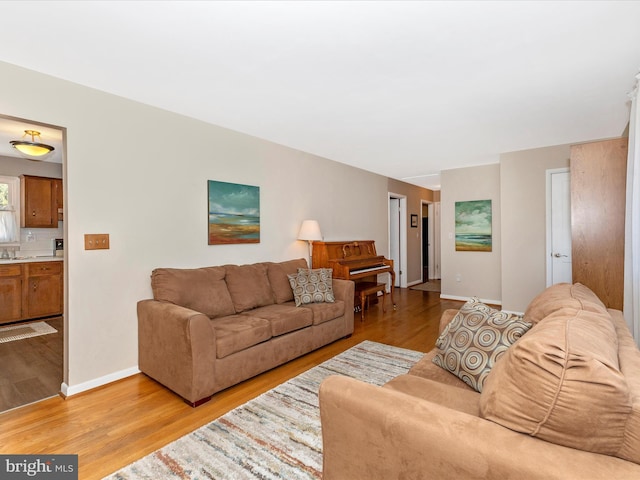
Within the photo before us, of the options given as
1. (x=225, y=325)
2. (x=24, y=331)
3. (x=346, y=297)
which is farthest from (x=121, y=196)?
(x=24, y=331)

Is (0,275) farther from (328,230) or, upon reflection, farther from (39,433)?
(328,230)

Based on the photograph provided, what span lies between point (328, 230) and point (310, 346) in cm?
225

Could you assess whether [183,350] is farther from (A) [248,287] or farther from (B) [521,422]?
(B) [521,422]

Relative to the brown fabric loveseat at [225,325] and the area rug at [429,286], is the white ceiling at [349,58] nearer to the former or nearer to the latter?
the brown fabric loveseat at [225,325]

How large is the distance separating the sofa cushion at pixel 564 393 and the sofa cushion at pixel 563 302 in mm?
555

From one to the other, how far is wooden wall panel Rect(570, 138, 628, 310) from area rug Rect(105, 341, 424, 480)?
7.56 feet

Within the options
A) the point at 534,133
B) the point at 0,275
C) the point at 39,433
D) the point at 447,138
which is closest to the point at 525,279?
the point at 534,133

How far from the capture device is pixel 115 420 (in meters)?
2.16

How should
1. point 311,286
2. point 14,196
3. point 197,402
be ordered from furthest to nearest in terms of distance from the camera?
1. point 14,196
2. point 311,286
3. point 197,402

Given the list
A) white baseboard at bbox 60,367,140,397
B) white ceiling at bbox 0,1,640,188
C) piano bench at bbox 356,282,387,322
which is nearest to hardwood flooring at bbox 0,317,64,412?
white baseboard at bbox 60,367,140,397

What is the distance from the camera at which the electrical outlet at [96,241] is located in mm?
2572

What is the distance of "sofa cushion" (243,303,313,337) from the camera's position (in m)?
2.91

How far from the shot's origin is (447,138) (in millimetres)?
3969

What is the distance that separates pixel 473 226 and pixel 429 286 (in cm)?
209
